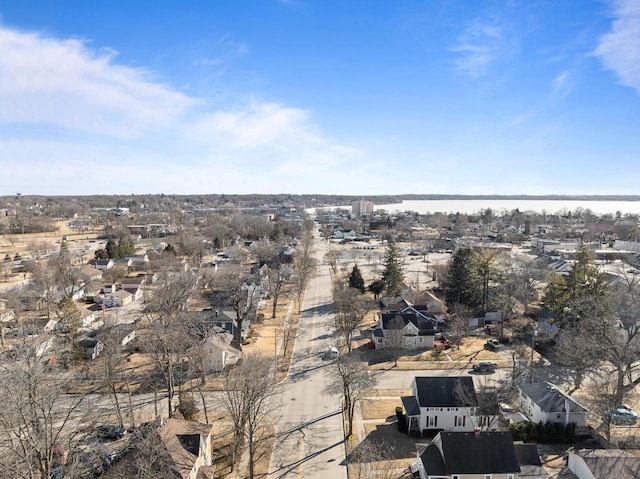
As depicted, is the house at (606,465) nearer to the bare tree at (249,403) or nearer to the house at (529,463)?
the house at (529,463)

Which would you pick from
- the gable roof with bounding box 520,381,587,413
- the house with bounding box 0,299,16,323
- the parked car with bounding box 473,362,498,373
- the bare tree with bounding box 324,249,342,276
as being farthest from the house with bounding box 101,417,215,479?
the bare tree with bounding box 324,249,342,276

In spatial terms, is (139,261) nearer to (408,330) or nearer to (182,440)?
(408,330)

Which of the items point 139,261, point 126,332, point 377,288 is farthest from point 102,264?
point 377,288

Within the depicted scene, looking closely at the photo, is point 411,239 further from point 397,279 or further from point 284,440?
point 284,440

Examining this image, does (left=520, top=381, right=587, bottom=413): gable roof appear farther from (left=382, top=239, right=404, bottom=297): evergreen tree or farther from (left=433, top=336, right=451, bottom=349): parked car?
(left=382, top=239, right=404, bottom=297): evergreen tree

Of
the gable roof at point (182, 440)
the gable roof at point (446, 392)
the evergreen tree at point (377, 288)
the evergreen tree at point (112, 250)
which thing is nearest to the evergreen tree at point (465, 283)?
the evergreen tree at point (377, 288)

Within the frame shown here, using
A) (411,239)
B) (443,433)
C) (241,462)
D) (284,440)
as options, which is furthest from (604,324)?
(411,239)
